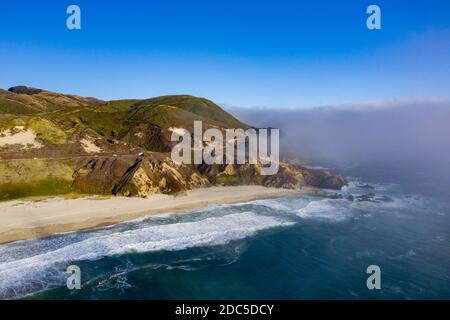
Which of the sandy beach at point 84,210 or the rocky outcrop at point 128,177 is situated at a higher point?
the rocky outcrop at point 128,177

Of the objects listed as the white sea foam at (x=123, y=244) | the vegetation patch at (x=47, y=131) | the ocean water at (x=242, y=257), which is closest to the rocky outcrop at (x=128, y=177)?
the vegetation patch at (x=47, y=131)

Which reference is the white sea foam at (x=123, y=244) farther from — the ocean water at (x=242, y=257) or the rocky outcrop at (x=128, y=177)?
the rocky outcrop at (x=128, y=177)

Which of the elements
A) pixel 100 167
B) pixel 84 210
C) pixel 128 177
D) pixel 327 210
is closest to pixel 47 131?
pixel 100 167

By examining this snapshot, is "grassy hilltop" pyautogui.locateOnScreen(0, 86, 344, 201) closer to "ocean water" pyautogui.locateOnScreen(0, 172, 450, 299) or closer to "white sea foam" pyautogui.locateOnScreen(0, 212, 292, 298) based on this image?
"ocean water" pyautogui.locateOnScreen(0, 172, 450, 299)

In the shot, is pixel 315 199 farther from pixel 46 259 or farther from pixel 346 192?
pixel 46 259

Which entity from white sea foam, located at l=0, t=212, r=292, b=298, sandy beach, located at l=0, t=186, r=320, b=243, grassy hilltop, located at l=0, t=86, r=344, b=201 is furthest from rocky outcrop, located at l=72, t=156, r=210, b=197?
white sea foam, located at l=0, t=212, r=292, b=298

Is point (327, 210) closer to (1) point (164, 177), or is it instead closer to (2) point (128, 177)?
(1) point (164, 177)
